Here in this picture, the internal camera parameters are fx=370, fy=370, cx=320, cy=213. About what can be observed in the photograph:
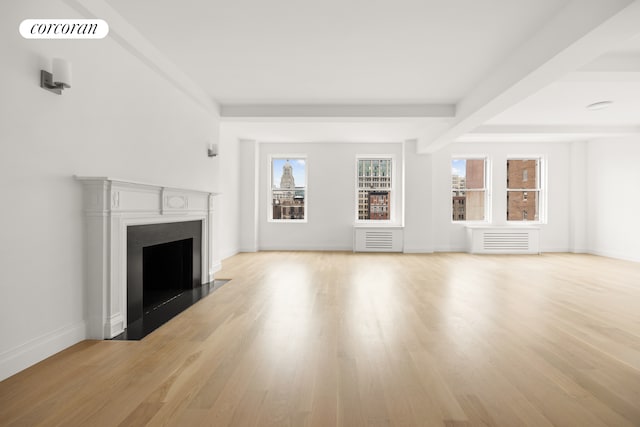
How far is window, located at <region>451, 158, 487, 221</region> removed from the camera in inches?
361

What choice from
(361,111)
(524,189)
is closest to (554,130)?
(524,189)

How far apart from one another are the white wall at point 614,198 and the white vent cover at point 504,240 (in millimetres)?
1437

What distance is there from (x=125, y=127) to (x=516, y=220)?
891cm

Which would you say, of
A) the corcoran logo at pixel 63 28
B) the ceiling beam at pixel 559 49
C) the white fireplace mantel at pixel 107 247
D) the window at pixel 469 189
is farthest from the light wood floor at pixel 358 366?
the window at pixel 469 189

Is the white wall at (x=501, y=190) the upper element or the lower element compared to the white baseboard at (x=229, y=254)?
upper

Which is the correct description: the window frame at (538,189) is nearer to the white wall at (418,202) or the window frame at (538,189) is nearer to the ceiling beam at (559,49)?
the white wall at (418,202)

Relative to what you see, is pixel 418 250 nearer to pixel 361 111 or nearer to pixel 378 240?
pixel 378 240

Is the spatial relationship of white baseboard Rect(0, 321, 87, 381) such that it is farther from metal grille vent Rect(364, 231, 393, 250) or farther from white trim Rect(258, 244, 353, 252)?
metal grille vent Rect(364, 231, 393, 250)

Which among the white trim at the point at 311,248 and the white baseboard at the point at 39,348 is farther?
the white trim at the point at 311,248

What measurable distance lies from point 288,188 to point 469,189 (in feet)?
14.8

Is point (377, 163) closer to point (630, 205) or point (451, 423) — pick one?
point (630, 205)

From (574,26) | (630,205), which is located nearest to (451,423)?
(574,26)

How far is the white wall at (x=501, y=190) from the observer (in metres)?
9.05

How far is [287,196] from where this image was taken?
9.23 metres
